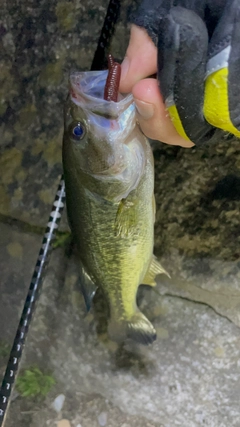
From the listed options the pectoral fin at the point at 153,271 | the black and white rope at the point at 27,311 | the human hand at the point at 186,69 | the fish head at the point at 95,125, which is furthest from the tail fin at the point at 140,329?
the human hand at the point at 186,69

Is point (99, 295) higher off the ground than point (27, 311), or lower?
lower

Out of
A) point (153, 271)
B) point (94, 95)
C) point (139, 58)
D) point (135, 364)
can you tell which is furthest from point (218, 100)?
point (135, 364)

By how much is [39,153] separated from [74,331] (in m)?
0.66

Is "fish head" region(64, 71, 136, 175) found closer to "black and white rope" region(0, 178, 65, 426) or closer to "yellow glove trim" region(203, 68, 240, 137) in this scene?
"yellow glove trim" region(203, 68, 240, 137)

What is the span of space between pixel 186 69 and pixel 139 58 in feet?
0.41

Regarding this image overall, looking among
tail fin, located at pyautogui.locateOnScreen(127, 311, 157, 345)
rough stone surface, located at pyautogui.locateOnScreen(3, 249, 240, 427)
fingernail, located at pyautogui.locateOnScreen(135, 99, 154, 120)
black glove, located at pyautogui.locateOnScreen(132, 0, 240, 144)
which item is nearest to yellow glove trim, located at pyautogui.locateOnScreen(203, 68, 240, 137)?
black glove, located at pyautogui.locateOnScreen(132, 0, 240, 144)

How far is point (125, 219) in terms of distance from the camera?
1.12 meters

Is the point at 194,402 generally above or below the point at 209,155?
below

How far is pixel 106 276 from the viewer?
1251 mm

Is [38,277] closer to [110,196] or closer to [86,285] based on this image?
[86,285]

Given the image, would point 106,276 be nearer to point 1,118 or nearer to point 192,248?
point 192,248

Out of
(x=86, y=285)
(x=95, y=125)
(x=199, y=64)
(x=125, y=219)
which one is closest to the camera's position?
(x=199, y=64)

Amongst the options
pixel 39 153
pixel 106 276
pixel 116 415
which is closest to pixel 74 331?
pixel 116 415

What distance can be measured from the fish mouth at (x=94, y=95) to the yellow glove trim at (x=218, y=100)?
194 mm
